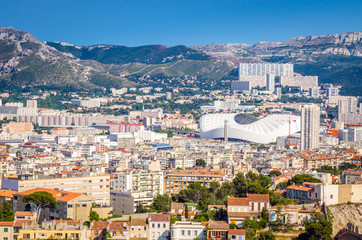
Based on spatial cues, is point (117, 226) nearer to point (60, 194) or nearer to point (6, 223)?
point (6, 223)

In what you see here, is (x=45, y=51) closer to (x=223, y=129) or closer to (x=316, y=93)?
(x=316, y=93)

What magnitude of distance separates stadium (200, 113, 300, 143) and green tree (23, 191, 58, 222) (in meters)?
60.4

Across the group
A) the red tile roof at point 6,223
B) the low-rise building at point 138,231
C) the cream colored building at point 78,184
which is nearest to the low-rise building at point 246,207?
the low-rise building at point 138,231

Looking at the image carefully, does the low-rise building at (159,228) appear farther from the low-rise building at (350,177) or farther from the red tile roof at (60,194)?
the low-rise building at (350,177)

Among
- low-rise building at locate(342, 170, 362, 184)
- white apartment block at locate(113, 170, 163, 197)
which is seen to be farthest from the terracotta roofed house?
low-rise building at locate(342, 170, 362, 184)

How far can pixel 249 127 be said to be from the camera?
93062 mm

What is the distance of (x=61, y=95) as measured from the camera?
144000 millimetres

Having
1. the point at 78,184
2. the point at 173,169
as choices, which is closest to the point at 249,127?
the point at 173,169

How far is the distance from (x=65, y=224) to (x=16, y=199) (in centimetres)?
690

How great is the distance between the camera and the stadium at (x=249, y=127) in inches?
3607

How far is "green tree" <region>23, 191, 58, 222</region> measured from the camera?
1235 inches

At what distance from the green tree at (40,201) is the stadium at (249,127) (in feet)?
198

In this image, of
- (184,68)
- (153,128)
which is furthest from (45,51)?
(153,128)

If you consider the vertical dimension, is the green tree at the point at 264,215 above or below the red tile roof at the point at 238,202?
below
